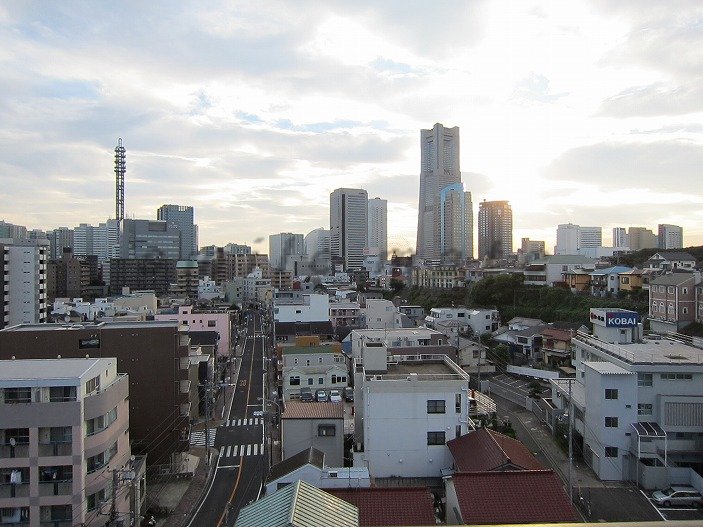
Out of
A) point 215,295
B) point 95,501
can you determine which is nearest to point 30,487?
point 95,501

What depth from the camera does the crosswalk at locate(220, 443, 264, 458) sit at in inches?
523

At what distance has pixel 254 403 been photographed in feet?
60.4

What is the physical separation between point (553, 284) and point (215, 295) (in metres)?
30.6

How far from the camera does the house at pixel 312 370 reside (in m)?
17.6

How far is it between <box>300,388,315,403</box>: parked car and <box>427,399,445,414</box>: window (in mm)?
6944

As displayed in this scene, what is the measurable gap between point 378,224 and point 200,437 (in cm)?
7889

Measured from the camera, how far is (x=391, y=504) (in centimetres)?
729

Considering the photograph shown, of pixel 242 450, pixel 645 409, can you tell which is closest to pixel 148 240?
pixel 242 450

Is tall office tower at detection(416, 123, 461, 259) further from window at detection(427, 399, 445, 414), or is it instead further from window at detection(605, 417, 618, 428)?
window at detection(427, 399, 445, 414)

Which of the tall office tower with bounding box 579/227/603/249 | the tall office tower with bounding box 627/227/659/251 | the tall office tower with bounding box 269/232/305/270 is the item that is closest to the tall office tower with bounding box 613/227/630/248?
the tall office tower with bounding box 579/227/603/249

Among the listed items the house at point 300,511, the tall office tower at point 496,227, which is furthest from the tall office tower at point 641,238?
the house at point 300,511

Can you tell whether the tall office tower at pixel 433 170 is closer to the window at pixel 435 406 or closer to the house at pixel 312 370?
the house at pixel 312 370

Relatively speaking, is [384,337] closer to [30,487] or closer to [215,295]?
[30,487]

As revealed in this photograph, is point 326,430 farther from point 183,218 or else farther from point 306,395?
point 183,218
